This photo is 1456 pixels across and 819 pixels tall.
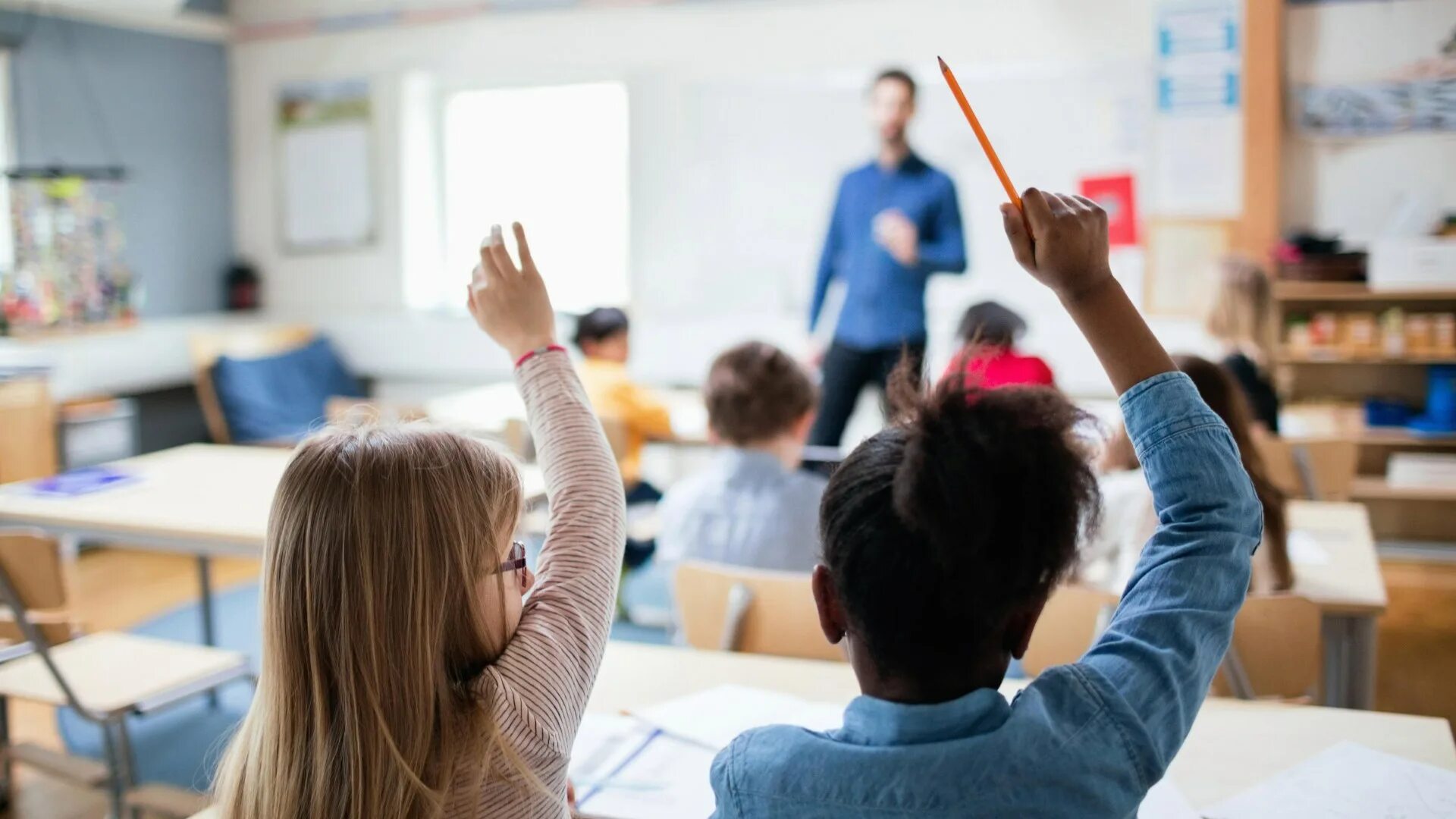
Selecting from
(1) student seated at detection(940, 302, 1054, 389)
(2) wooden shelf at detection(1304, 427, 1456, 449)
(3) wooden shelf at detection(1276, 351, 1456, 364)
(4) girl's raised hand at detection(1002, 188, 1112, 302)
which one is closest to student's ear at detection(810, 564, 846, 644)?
(4) girl's raised hand at detection(1002, 188, 1112, 302)

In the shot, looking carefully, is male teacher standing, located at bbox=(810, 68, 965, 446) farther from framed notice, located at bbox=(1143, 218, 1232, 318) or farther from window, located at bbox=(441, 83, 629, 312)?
window, located at bbox=(441, 83, 629, 312)

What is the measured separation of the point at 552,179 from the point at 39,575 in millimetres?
4155

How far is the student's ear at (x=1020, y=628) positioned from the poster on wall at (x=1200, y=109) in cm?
466

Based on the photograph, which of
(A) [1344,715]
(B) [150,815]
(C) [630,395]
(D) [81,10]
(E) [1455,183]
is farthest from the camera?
(D) [81,10]

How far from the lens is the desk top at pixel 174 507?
2.64 m

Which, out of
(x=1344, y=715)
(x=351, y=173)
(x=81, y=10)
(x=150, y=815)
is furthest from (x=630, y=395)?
(x=81, y=10)

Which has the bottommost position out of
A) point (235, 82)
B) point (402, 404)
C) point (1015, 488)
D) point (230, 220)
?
point (402, 404)

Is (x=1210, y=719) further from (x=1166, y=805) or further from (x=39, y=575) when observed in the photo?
(x=39, y=575)

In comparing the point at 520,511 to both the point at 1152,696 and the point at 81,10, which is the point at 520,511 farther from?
the point at 81,10

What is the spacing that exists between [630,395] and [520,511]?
289 centimetres

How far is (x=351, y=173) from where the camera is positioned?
650 centimetres

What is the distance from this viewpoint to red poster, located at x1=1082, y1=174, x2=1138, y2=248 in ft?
17.1

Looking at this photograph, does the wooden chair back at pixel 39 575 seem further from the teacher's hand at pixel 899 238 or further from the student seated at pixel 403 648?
the teacher's hand at pixel 899 238

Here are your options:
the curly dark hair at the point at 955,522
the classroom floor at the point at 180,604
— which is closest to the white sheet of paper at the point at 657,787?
the curly dark hair at the point at 955,522
